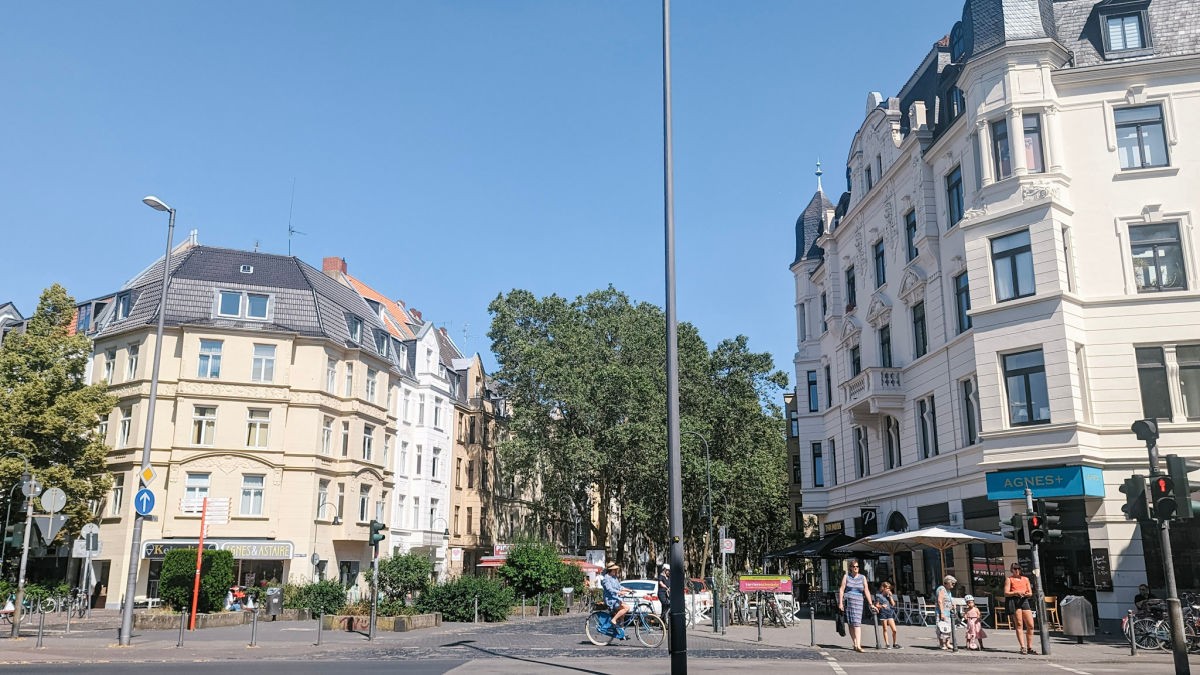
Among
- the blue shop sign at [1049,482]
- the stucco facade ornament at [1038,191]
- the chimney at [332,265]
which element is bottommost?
the blue shop sign at [1049,482]

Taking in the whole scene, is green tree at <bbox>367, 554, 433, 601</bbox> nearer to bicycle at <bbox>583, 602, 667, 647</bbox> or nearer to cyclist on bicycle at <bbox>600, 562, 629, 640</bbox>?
bicycle at <bbox>583, 602, 667, 647</bbox>

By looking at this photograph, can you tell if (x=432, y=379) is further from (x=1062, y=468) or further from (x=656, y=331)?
(x=1062, y=468)

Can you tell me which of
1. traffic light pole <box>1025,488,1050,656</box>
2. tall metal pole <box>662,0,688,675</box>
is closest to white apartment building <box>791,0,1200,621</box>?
traffic light pole <box>1025,488,1050,656</box>

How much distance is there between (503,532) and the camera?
62969mm

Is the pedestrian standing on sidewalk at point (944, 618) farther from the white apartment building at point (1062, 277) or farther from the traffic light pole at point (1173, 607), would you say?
the traffic light pole at point (1173, 607)

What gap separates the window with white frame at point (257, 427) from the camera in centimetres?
3938

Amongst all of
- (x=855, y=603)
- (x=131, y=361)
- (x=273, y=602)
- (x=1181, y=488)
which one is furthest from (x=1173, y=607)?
(x=131, y=361)

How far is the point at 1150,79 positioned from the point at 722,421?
3171 centimetres

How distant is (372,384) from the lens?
45594 mm

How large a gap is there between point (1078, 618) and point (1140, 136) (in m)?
13.2

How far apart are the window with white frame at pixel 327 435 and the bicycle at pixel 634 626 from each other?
2319cm

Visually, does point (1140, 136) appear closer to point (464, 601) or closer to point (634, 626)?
point (634, 626)

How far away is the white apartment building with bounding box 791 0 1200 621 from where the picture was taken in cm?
2383

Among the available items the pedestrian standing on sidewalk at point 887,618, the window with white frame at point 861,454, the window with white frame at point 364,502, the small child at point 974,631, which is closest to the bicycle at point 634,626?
the pedestrian standing on sidewalk at point 887,618
